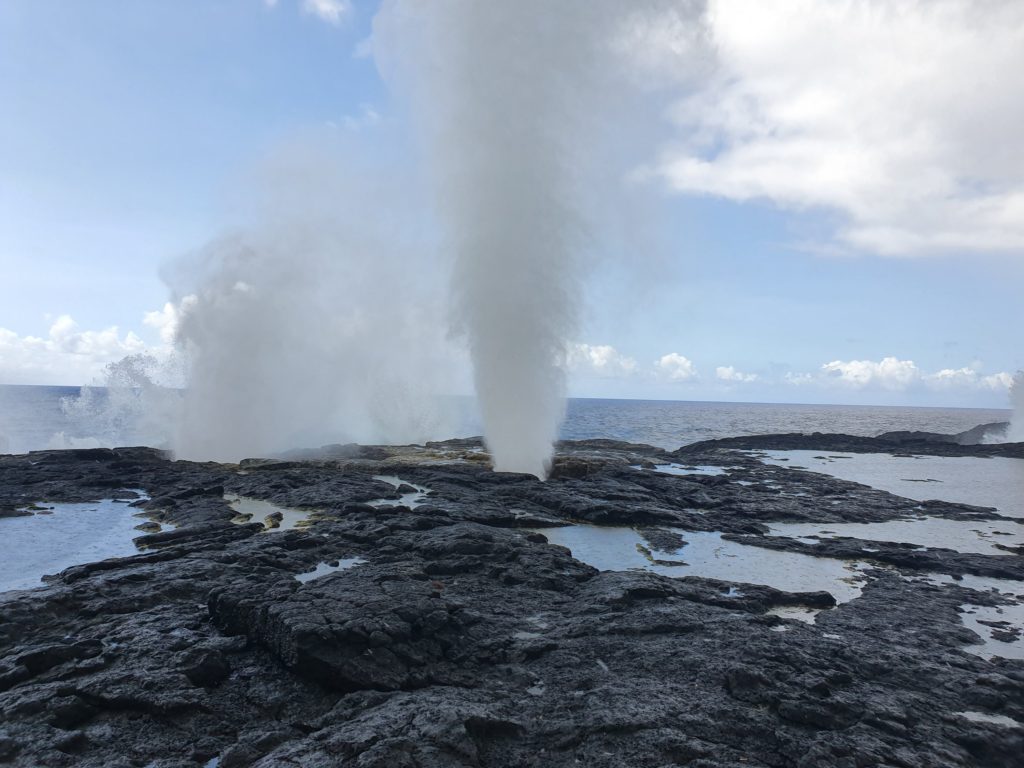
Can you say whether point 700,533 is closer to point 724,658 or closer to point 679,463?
point 724,658

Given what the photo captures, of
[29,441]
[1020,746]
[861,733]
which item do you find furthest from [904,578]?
[29,441]

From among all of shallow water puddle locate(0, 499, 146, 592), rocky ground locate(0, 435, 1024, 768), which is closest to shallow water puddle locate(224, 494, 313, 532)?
rocky ground locate(0, 435, 1024, 768)

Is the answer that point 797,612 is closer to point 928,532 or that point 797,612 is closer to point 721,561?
point 721,561

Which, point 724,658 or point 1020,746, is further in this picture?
point 724,658

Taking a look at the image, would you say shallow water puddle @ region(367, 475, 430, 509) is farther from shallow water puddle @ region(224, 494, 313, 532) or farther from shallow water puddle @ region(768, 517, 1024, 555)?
shallow water puddle @ region(768, 517, 1024, 555)

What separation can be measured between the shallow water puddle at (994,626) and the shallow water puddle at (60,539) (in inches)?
741

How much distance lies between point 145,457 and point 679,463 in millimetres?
34836

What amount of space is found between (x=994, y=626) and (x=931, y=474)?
33.5 m

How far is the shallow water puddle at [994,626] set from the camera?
34.1ft

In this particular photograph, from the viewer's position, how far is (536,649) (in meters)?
9.43

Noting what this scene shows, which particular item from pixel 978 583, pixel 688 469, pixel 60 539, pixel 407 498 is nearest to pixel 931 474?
pixel 688 469

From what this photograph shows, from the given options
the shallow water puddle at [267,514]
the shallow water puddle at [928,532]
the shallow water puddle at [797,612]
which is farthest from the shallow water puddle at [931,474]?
the shallow water puddle at [267,514]

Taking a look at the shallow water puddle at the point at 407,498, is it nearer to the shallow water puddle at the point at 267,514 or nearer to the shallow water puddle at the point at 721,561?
the shallow water puddle at the point at 267,514

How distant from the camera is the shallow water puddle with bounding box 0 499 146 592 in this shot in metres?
13.9
